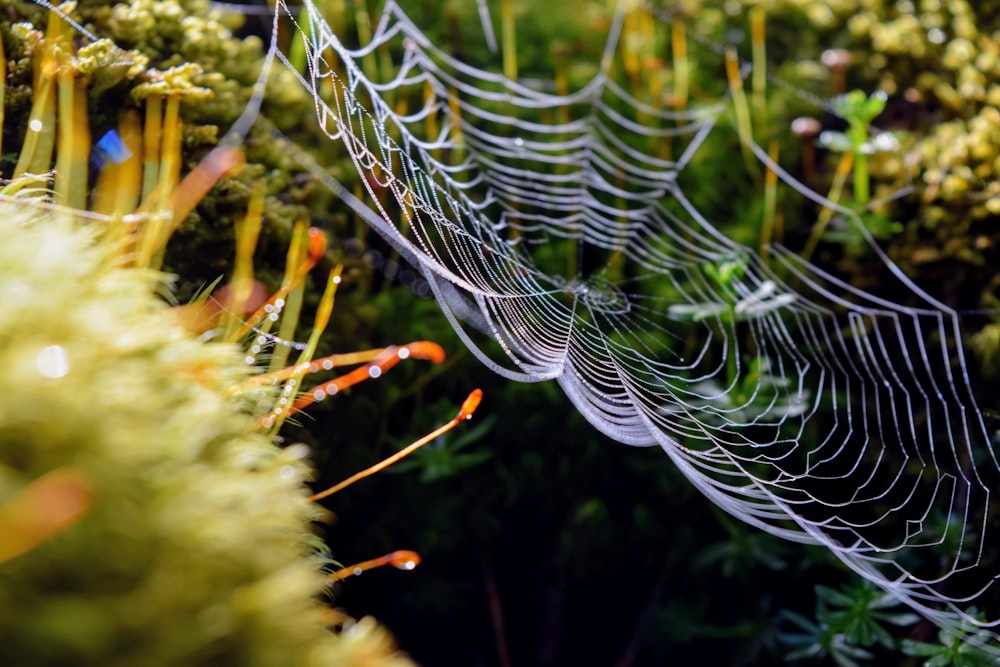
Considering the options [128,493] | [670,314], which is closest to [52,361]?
[128,493]

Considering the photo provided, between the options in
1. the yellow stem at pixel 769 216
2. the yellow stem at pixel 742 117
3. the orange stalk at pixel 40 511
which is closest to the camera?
the orange stalk at pixel 40 511

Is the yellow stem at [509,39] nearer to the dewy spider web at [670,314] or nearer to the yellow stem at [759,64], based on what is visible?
the dewy spider web at [670,314]

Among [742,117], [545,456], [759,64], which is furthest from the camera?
[759,64]

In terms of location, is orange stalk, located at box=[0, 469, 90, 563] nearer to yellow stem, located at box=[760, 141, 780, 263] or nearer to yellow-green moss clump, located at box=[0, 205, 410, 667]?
yellow-green moss clump, located at box=[0, 205, 410, 667]

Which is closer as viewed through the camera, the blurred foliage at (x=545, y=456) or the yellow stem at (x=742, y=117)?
the blurred foliage at (x=545, y=456)

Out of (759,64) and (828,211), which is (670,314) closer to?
(828,211)

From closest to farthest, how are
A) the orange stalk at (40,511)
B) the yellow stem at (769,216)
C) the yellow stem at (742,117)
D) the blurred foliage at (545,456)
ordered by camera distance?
the orange stalk at (40,511) < the blurred foliage at (545,456) < the yellow stem at (769,216) < the yellow stem at (742,117)

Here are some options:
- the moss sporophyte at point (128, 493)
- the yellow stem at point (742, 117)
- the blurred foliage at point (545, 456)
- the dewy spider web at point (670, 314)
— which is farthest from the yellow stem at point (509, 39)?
the moss sporophyte at point (128, 493)
